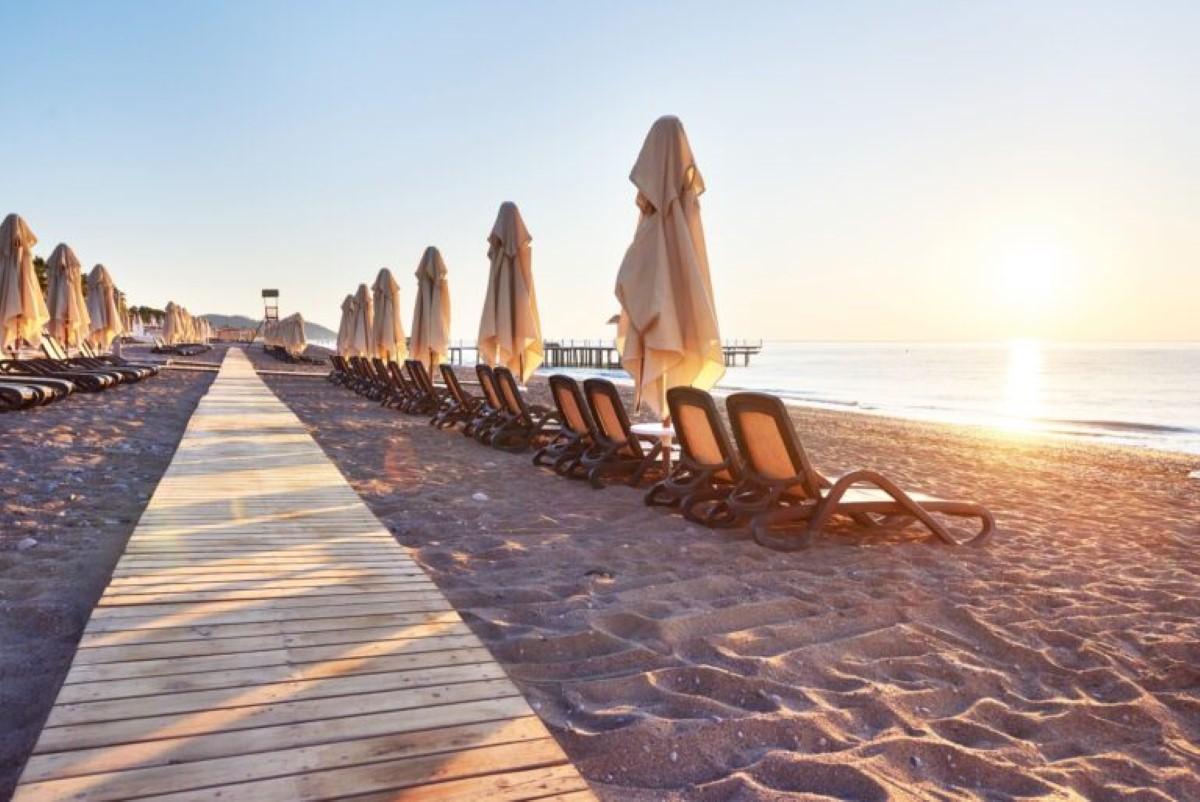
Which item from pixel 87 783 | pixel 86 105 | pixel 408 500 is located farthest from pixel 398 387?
pixel 86 105

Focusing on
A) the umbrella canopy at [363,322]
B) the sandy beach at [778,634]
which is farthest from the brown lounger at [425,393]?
the umbrella canopy at [363,322]

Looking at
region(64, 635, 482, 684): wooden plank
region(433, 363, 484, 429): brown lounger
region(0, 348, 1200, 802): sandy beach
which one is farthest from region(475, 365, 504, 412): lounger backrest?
region(64, 635, 482, 684): wooden plank

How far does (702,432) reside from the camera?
4.81 meters

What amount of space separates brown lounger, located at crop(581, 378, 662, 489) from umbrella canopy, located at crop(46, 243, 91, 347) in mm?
15185

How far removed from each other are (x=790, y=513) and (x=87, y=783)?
358cm

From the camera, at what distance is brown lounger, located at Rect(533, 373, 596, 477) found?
20.8 ft

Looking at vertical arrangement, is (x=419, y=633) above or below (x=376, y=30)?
below

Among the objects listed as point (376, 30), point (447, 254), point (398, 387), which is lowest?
point (398, 387)

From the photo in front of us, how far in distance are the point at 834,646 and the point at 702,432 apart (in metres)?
2.22

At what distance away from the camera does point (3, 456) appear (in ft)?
19.9

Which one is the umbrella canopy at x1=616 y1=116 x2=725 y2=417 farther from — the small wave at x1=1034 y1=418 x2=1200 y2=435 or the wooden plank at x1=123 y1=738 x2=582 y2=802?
the small wave at x1=1034 y1=418 x2=1200 y2=435

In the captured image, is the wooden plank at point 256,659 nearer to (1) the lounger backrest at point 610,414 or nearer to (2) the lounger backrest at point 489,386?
(1) the lounger backrest at point 610,414

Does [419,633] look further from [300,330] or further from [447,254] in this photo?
[300,330]

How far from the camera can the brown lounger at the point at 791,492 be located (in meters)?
4.14
